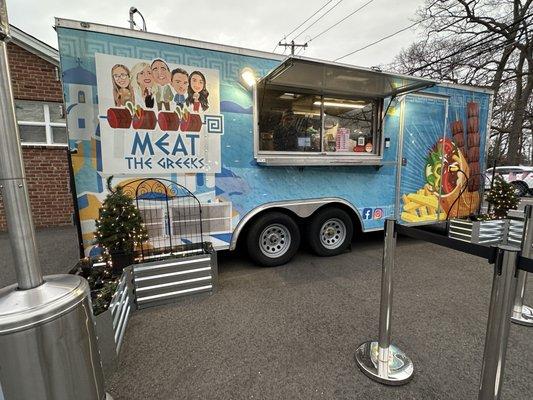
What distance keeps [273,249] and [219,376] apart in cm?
227

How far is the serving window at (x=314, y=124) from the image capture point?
13.5ft

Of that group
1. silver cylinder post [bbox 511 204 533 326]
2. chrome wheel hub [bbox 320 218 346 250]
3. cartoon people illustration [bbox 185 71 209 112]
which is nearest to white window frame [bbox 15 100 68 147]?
cartoon people illustration [bbox 185 71 209 112]

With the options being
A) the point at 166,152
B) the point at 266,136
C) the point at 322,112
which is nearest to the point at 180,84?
the point at 166,152

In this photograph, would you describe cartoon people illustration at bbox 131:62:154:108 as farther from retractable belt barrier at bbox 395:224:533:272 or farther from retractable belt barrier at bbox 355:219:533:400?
retractable belt barrier at bbox 395:224:533:272

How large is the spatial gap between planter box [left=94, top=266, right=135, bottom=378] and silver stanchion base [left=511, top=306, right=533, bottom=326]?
3.77m

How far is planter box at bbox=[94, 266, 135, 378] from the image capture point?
2158 mm

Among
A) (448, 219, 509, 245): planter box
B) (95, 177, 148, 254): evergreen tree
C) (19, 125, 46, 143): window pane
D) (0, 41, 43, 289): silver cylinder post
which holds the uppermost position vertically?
(19, 125, 46, 143): window pane

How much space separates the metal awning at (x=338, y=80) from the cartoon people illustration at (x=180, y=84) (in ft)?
3.29

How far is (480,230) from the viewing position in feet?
17.1

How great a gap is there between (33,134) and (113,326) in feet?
22.0

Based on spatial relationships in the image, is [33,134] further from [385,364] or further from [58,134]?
[385,364]

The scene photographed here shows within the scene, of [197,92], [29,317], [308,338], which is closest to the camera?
[29,317]

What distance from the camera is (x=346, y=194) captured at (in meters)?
4.54

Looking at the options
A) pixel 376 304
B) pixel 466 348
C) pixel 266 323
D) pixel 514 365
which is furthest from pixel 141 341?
pixel 514 365
